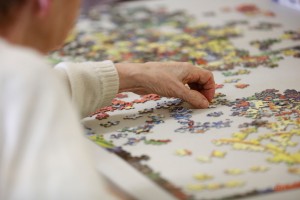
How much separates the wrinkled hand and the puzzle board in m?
0.05

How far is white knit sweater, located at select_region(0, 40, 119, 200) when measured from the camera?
1.07 m

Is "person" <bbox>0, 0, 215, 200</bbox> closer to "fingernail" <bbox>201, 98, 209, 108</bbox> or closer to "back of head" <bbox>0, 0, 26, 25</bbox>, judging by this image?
"back of head" <bbox>0, 0, 26, 25</bbox>

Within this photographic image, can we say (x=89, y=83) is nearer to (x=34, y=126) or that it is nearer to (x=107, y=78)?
(x=107, y=78)

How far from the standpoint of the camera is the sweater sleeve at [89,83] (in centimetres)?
188

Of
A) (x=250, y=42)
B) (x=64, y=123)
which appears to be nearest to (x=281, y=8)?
(x=250, y=42)

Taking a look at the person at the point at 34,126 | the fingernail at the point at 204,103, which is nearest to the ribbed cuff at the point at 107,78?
the fingernail at the point at 204,103

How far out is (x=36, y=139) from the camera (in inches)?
42.4

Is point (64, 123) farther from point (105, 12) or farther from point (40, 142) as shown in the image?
point (105, 12)

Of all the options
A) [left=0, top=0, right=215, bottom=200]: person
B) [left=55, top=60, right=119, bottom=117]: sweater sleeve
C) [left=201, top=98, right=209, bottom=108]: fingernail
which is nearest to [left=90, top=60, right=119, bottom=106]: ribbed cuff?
[left=55, top=60, right=119, bottom=117]: sweater sleeve

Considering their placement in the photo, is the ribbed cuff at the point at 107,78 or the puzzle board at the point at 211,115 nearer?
the puzzle board at the point at 211,115

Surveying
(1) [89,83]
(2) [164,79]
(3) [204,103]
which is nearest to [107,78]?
(1) [89,83]

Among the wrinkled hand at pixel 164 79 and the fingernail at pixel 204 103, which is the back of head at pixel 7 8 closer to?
the wrinkled hand at pixel 164 79

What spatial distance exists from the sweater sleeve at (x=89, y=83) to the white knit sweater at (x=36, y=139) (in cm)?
74

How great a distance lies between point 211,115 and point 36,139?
93cm
